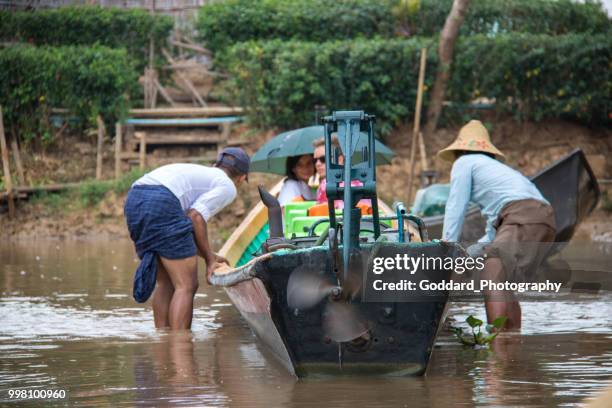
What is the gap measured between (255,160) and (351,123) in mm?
5925

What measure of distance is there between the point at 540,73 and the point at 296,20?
192 inches

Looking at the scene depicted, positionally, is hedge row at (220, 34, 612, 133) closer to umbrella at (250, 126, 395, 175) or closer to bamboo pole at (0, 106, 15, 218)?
bamboo pole at (0, 106, 15, 218)

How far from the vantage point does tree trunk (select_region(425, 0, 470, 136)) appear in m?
20.7

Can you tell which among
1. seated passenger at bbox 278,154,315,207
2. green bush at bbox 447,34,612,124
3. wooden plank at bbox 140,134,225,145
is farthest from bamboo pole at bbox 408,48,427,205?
seated passenger at bbox 278,154,315,207

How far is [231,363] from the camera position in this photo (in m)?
7.52

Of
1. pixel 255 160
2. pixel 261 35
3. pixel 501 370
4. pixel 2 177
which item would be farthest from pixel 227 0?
pixel 501 370

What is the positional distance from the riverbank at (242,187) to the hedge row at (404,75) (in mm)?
428

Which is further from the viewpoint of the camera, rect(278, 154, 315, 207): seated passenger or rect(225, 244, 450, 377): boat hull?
rect(278, 154, 315, 207): seated passenger

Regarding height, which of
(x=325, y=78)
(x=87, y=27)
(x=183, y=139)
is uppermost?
(x=87, y=27)

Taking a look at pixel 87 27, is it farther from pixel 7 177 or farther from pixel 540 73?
pixel 540 73

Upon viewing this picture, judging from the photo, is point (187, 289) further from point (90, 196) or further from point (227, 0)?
point (227, 0)

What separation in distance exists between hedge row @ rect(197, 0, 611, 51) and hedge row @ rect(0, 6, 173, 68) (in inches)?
55.4

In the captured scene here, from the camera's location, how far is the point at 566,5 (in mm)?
22672

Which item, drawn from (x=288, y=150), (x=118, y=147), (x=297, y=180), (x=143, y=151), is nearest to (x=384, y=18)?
(x=143, y=151)
